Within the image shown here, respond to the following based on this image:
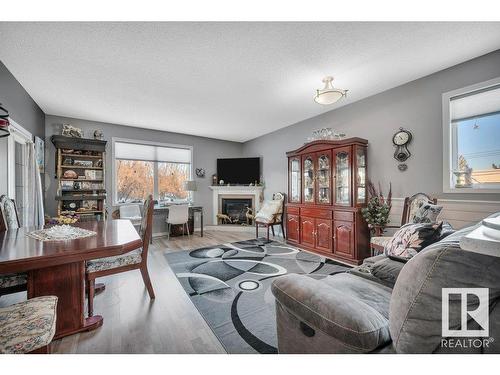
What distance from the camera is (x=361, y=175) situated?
340 centimetres

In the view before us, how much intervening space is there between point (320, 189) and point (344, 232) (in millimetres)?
829

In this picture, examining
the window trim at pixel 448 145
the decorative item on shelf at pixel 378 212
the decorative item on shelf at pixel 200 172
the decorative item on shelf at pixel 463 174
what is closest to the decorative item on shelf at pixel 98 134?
the decorative item on shelf at pixel 200 172

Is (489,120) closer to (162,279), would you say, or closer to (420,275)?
(420,275)

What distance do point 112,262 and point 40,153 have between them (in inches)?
121

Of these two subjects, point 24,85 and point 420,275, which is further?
point 24,85

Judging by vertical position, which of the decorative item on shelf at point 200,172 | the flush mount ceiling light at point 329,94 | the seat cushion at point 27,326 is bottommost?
the seat cushion at point 27,326

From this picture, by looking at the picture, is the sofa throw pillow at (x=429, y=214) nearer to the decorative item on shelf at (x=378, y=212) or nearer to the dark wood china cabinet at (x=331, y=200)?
the decorative item on shelf at (x=378, y=212)

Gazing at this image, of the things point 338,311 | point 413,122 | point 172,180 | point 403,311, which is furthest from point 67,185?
point 413,122

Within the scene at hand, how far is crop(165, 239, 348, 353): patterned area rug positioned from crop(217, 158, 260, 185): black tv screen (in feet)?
6.32

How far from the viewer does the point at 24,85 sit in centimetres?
289

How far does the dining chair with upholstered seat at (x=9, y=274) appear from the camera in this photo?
1.69 m

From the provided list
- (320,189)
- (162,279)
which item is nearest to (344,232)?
(320,189)

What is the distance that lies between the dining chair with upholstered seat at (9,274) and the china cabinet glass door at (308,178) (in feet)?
12.0

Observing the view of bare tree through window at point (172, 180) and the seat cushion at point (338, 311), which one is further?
the view of bare tree through window at point (172, 180)
